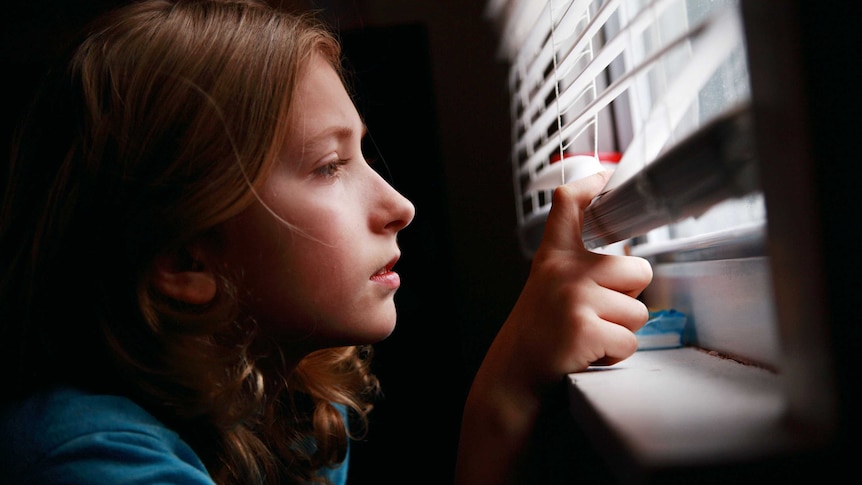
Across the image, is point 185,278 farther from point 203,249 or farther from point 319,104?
point 319,104

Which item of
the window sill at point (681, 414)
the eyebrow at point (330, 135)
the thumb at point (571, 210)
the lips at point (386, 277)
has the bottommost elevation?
the window sill at point (681, 414)

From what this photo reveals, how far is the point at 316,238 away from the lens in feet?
2.11

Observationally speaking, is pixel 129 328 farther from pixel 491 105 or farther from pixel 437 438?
pixel 491 105

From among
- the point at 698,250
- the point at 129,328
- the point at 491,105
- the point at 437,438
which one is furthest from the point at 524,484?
the point at 491,105

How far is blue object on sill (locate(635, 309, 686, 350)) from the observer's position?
647 mm

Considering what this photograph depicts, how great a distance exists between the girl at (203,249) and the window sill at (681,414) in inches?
2.7

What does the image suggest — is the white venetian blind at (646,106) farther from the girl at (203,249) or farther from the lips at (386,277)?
the lips at (386,277)

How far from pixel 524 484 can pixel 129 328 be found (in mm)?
428

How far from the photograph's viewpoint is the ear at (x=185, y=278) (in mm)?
643

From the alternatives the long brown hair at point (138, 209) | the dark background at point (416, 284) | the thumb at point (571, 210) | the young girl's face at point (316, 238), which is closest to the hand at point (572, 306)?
the thumb at point (571, 210)

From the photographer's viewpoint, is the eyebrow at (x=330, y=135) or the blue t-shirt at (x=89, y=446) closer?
the blue t-shirt at (x=89, y=446)

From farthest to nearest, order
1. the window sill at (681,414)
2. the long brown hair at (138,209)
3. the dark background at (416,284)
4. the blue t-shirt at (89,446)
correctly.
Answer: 1. the dark background at (416,284)
2. the long brown hair at (138,209)
3. the blue t-shirt at (89,446)
4. the window sill at (681,414)

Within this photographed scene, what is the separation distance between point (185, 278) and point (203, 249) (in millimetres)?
37

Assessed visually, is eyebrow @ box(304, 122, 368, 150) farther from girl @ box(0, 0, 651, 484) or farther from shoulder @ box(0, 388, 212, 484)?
shoulder @ box(0, 388, 212, 484)
